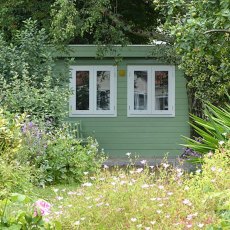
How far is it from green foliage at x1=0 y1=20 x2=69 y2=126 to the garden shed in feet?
10.5

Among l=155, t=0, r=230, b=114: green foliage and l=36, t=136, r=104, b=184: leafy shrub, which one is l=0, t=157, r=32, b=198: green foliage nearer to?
l=36, t=136, r=104, b=184: leafy shrub

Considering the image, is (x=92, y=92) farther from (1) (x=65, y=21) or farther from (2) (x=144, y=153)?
(1) (x=65, y=21)

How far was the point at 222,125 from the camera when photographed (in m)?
6.88

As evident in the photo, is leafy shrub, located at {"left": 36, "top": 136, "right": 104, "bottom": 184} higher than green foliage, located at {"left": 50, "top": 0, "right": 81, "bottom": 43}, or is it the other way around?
green foliage, located at {"left": 50, "top": 0, "right": 81, "bottom": 43}

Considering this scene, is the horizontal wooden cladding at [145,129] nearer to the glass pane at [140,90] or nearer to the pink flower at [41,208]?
the glass pane at [140,90]

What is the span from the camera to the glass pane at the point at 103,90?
53.1ft

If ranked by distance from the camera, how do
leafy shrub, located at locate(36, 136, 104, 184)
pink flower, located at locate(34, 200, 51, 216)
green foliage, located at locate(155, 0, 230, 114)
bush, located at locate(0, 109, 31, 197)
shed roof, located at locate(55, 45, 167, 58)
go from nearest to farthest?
pink flower, located at locate(34, 200, 51, 216) → bush, located at locate(0, 109, 31, 197) → green foliage, located at locate(155, 0, 230, 114) → leafy shrub, located at locate(36, 136, 104, 184) → shed roof, located at locate(55, 45, 167, 58)

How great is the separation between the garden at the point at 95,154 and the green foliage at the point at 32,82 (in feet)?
0.06

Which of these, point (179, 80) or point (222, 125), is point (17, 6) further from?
point (222, 125)

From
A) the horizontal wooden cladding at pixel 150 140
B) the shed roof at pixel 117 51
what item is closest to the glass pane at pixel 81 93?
the shed roof at pixel 117 51

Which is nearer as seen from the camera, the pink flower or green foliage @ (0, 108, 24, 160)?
the pink flower

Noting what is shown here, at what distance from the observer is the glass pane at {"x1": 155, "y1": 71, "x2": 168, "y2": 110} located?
16.2 m

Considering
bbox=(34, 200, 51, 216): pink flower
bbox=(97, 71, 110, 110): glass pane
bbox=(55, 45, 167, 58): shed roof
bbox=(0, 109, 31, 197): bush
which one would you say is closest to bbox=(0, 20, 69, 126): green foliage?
bbox=(0, 109, 31, 197): bush

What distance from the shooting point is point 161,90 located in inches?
644
